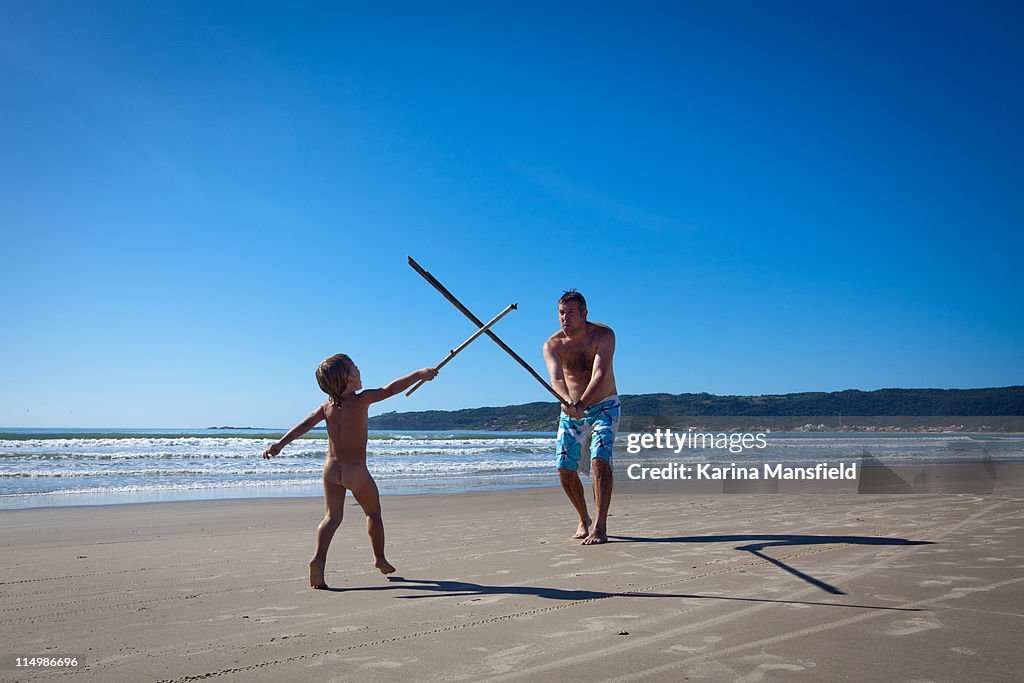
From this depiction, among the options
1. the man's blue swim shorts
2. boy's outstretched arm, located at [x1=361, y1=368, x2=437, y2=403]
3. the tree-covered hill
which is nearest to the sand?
the man's blue swim shorts

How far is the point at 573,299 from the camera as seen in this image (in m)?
6.51

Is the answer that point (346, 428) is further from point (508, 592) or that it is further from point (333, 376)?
point (508, 592)

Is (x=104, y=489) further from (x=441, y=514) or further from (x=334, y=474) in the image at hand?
(x=334, y=474)

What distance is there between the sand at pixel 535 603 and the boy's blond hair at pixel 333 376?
3.84 feet

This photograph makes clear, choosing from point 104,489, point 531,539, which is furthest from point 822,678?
point 104,489

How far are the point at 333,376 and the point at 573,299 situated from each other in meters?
2.55

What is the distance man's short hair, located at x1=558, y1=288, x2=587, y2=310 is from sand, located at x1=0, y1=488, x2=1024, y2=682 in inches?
80.6

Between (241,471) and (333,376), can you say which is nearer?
(333,376)

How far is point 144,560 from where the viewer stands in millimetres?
5465

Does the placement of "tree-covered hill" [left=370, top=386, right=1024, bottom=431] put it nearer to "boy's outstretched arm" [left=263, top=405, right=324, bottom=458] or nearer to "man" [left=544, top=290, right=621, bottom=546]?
"man" [left=544, top=290, right=621, bottom=546]

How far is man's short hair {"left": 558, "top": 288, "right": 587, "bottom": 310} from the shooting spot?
6.52 metres

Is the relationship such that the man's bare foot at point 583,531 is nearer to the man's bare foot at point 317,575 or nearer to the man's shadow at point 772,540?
the man's shadow at point 772,540
